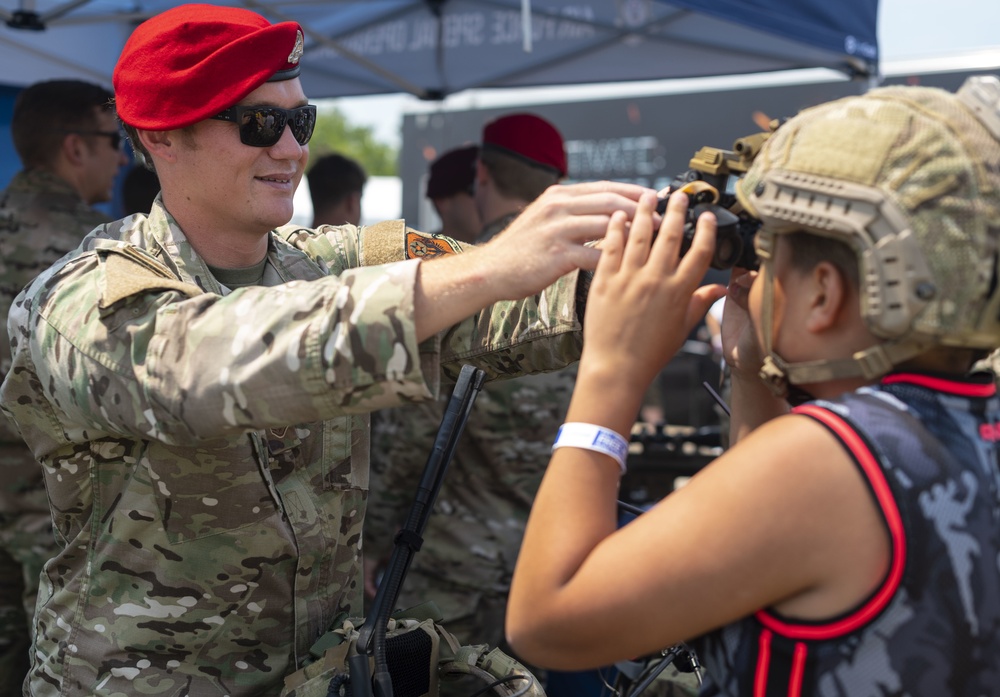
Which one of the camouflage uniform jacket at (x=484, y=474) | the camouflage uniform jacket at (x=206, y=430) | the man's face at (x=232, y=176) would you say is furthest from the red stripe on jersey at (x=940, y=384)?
the camouflage uniform jacket at (x=484, y=474)

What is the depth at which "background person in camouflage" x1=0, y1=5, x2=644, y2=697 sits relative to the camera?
61.6 inches

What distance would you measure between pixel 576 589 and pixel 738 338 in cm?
65

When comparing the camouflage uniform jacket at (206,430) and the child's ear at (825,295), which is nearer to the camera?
the child's ear at (825,295)

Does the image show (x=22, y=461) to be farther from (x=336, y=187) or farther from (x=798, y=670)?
(x=798, y=670)

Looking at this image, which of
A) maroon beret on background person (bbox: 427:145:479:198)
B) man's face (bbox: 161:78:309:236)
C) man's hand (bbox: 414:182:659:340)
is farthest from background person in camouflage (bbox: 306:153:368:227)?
man's hand (bbox: 414:182:659:340)

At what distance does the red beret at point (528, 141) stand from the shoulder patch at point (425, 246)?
8.00 feet

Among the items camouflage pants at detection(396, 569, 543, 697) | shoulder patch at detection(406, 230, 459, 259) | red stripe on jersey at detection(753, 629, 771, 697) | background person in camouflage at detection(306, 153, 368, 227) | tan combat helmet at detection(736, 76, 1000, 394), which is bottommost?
camouflage pants at detection(396, 569, 543, 697)

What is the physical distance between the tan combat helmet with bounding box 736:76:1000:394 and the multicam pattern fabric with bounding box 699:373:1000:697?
113mm

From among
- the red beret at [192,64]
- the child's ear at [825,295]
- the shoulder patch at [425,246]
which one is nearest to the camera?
the child's ear at [825,295]

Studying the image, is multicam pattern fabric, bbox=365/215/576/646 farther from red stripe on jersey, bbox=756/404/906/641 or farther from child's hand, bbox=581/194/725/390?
red stripe on jersey, bbox=756/404/906/641

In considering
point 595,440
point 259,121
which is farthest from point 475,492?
point 595,440

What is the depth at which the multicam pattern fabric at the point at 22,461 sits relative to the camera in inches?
158

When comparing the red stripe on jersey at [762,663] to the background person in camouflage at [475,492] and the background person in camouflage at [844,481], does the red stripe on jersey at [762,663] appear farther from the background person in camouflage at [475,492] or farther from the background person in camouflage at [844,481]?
the background person in camouflage at [475,492]

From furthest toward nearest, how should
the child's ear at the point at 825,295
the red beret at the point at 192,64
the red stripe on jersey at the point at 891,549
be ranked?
the red beret at the point at 192,64 → the child's ear at the point at 825,295 → the red stripe on jersey at the point at 891,549
